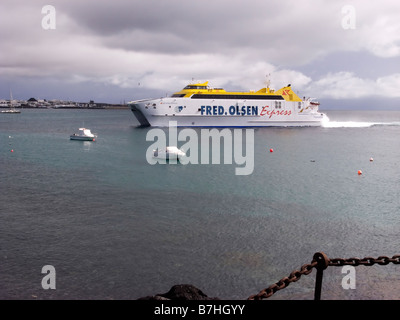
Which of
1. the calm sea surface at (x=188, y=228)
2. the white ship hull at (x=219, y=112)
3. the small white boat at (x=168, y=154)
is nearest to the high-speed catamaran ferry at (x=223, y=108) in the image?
the white ship hull at (x=219, y=112)

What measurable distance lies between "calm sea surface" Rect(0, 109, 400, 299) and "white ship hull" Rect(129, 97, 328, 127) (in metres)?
29.7

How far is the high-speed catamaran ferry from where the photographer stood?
6069 cm

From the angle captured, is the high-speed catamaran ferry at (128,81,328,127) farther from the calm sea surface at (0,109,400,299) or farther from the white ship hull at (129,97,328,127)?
the calm sea surface at (0,109,400,299)

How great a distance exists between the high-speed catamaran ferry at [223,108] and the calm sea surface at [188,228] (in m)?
29.9

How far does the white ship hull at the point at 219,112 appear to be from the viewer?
198 feet

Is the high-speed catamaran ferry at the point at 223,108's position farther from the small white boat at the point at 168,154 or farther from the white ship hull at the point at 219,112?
the small white boat at the point at 168,154

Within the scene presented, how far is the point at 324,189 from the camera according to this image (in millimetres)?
24250

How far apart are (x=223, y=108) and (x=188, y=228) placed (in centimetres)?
4883

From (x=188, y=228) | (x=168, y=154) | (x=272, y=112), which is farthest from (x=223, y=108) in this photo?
(x=188, y=228)

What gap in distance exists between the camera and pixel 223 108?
62.7m

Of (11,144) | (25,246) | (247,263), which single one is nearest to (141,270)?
(247,263)

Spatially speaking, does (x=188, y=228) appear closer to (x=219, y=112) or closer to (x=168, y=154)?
(x=168, y=154)
